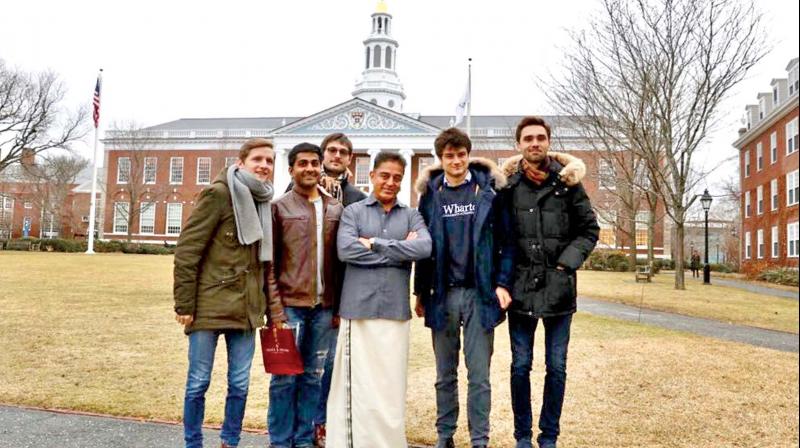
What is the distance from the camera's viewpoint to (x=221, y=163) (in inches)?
2157

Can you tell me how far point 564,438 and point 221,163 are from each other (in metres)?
54.7

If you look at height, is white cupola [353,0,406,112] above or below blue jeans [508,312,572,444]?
above

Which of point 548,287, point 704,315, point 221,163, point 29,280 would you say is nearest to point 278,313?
point 548,287

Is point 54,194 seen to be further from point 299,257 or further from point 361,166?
point 299,257

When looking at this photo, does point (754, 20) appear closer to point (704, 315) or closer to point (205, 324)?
point (704, 315)

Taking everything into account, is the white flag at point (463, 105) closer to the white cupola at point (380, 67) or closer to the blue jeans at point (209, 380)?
the blue jeans at point (209, 380)

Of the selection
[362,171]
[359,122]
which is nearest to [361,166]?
[362,171]

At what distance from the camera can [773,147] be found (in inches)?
1246

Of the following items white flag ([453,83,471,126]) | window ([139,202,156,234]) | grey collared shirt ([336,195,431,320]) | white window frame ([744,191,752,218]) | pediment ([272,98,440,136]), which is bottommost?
grey collared shirt ([336,195,431,320])

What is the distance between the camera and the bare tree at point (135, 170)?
51281 millimetres

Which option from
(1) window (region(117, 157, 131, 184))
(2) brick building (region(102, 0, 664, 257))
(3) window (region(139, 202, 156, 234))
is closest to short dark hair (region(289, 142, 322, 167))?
(2) brick building (region(102, 0, 664, 257))

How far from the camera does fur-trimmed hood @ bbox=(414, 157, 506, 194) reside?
3912mm

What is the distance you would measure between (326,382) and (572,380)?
126 inches

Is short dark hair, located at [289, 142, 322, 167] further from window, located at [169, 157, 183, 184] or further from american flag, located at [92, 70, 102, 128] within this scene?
window, located at [169, 157, 183, 184]
